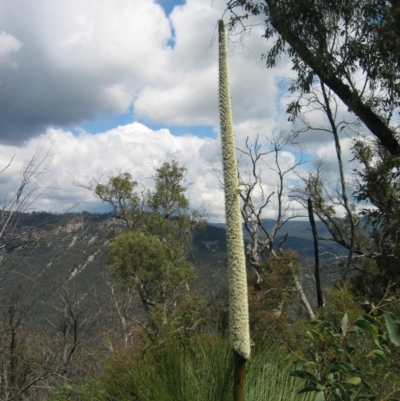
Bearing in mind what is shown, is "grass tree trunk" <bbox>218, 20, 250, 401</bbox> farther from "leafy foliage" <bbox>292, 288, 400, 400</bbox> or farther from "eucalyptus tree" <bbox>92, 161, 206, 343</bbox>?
"eucalyptus tree" <bbox>92, 161, 206, 343</bbox>

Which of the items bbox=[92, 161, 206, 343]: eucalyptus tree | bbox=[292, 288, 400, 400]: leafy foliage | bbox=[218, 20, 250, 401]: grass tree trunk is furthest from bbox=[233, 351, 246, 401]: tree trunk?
bbox=[92, 161, 206, 343]: eucalyptus tree

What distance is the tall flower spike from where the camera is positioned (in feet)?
4.80

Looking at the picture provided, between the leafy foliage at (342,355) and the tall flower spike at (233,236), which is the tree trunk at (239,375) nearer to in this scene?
the tall flower spike at (233,236)

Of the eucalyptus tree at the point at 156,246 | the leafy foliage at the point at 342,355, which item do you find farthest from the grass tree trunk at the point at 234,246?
the eucalyptus tree at the point at 156,246

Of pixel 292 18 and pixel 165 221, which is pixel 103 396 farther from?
pixel 165 221

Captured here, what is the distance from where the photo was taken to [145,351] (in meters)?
2.75

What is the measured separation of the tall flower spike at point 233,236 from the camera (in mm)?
1463

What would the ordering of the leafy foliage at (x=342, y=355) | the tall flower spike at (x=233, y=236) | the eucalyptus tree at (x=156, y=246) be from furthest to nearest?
the eucalyptus tree at (x=156, y=246) → the leafy foliage at (x=342, y=355) → the tall flower spike at (x=233, y=236)

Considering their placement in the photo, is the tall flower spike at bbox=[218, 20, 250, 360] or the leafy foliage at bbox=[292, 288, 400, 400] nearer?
the tall flower spike at bbox=[218, 20, 250, 360]

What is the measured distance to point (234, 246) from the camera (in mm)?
1489

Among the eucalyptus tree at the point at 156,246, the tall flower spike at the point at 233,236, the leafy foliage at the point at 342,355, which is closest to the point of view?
the tall flower spike at the point at 233,236

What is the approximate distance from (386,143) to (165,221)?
42.9 feet

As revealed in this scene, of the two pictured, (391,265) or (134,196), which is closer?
(391,265)

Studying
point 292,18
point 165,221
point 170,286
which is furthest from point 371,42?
point 165,221
